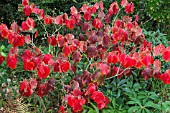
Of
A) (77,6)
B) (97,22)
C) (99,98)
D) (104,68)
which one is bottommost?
(99,98)

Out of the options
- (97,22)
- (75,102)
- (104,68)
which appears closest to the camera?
(75,102)

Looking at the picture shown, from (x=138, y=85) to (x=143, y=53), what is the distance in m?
0.56

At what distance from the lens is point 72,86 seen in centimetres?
362

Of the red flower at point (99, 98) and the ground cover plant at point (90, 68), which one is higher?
the ground cover plant at point (90, 68)

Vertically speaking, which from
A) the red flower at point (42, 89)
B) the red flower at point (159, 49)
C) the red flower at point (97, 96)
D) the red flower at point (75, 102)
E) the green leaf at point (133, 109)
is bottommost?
the green leaf at point (133, 109)

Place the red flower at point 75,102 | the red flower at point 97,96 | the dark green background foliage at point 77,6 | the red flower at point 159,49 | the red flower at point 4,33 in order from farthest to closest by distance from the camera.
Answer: the dark green background foliage at point 77,6 → the red flower at point 4,33 → the red flower at point 159,49 → the red flower at point 97,96 → the red flower at point 75,102

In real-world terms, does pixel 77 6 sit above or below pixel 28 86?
above

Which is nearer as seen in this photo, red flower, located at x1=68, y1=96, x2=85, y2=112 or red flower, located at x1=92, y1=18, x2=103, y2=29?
red flower, located at x1=68, y1=96, x2=85, y2=112

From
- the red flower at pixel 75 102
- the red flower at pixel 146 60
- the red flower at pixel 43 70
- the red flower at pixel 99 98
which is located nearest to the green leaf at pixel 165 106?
the red flower at pixel 146 60

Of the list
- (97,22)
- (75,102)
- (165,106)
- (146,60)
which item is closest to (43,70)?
(75,102)

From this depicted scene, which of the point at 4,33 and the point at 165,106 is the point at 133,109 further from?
the point at 4,33

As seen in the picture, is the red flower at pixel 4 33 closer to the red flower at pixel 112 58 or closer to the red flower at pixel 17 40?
the red flower at pixel 17 40

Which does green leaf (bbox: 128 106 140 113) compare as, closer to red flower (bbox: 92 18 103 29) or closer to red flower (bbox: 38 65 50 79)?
red flower (bbox: 38 65 50 79)

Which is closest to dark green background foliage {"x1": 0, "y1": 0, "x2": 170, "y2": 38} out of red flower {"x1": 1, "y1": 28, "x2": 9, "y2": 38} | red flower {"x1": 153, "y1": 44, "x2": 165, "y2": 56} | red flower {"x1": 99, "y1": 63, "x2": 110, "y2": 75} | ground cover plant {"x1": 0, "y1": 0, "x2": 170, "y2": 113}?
ground cover plant {"x1": 0, "y1": 0, "x2": 170, "y2": 113}
